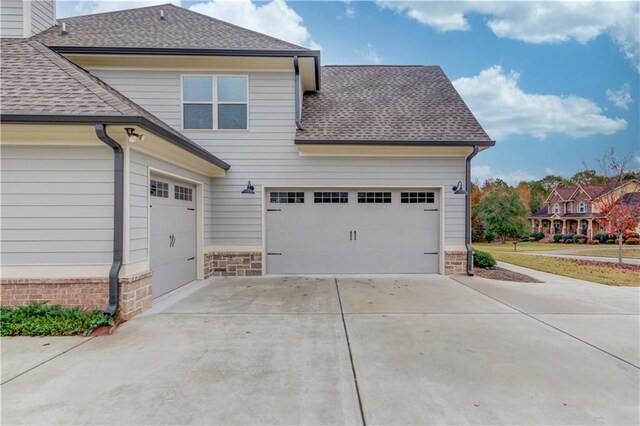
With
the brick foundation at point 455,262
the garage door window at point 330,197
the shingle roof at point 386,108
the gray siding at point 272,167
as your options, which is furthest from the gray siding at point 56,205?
the brick foundation at point 455,262

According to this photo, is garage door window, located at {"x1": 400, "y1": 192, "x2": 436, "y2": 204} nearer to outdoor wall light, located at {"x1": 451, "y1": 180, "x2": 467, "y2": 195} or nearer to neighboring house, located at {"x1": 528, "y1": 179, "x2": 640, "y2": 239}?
outdoor wall light, located at {"x1": 451, "y1": 180, "x2": 467, "y2": 195}

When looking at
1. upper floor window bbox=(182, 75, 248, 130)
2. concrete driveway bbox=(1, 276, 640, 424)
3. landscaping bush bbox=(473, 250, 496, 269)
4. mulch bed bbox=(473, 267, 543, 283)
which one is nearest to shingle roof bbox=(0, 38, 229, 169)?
upper floor window bbox=(182, 75, 248, 130)

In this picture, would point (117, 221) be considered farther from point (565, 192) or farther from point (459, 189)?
point (565, 192)

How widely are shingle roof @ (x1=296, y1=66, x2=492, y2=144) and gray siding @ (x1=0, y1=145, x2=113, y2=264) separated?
14.2 ft

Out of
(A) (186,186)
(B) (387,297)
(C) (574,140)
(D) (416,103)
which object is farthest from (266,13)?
(C) (574,140)

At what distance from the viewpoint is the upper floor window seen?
7.59 meters

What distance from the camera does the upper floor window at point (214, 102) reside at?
299 inches

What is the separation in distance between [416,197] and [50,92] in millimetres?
7722

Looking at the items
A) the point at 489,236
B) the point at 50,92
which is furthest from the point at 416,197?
the point at 489,236

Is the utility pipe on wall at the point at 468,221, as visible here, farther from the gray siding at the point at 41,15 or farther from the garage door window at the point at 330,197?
the gray siding at the point at 41,15

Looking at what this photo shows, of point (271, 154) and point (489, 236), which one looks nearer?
point (271, 154)

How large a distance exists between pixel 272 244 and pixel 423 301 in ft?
13.5

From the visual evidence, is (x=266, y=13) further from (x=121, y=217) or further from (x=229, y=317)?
(x=229, y=317)

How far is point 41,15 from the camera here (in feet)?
23.6
